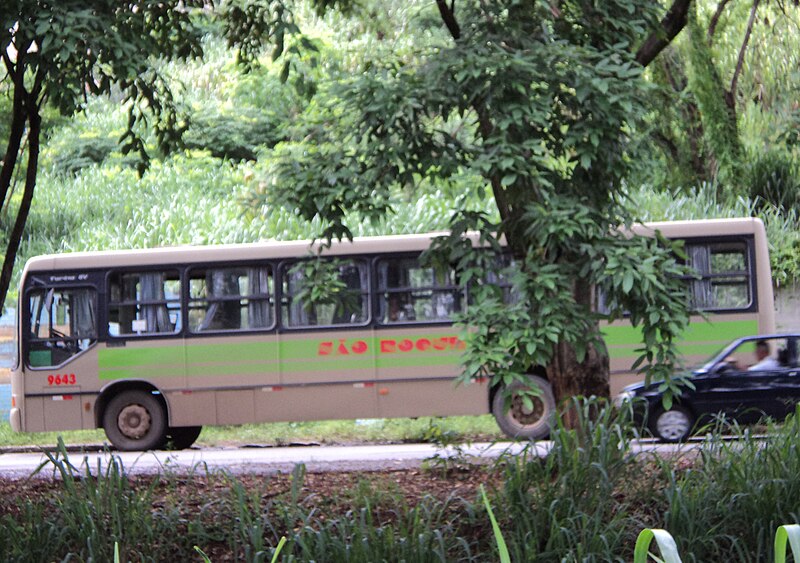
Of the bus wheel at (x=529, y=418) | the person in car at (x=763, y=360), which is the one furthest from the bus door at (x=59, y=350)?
the person in car at (x=763, y=360)

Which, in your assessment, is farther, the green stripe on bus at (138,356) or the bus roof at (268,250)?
the green stripe on bus at (138,356)

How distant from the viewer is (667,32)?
8062 millimetres

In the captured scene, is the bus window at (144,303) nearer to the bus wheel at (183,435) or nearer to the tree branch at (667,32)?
the bus wheel at (183,435)

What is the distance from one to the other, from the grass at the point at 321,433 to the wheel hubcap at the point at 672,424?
8.83ft

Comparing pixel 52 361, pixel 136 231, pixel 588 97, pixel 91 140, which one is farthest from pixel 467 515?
pixel 91 140

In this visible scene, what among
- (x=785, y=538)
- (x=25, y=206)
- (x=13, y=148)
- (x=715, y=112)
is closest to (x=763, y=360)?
(x=25, y=206)

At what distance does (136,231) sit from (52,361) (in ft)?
27.6

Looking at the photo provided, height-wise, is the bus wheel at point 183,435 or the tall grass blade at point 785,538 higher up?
the tall grass blade at point 785,538

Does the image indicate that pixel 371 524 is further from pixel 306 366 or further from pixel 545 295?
pixel 306 366

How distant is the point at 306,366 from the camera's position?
610 inches

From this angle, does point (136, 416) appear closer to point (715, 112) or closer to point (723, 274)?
point (723, 274)

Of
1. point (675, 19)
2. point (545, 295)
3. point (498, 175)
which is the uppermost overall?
point (675, 19)

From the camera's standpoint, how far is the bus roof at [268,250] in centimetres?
1505

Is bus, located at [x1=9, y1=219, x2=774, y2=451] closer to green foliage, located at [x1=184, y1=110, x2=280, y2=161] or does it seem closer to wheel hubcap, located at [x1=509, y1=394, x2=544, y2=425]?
wheel hubcap, located at [x1=509, y1=394, x2=544, y2=425]
